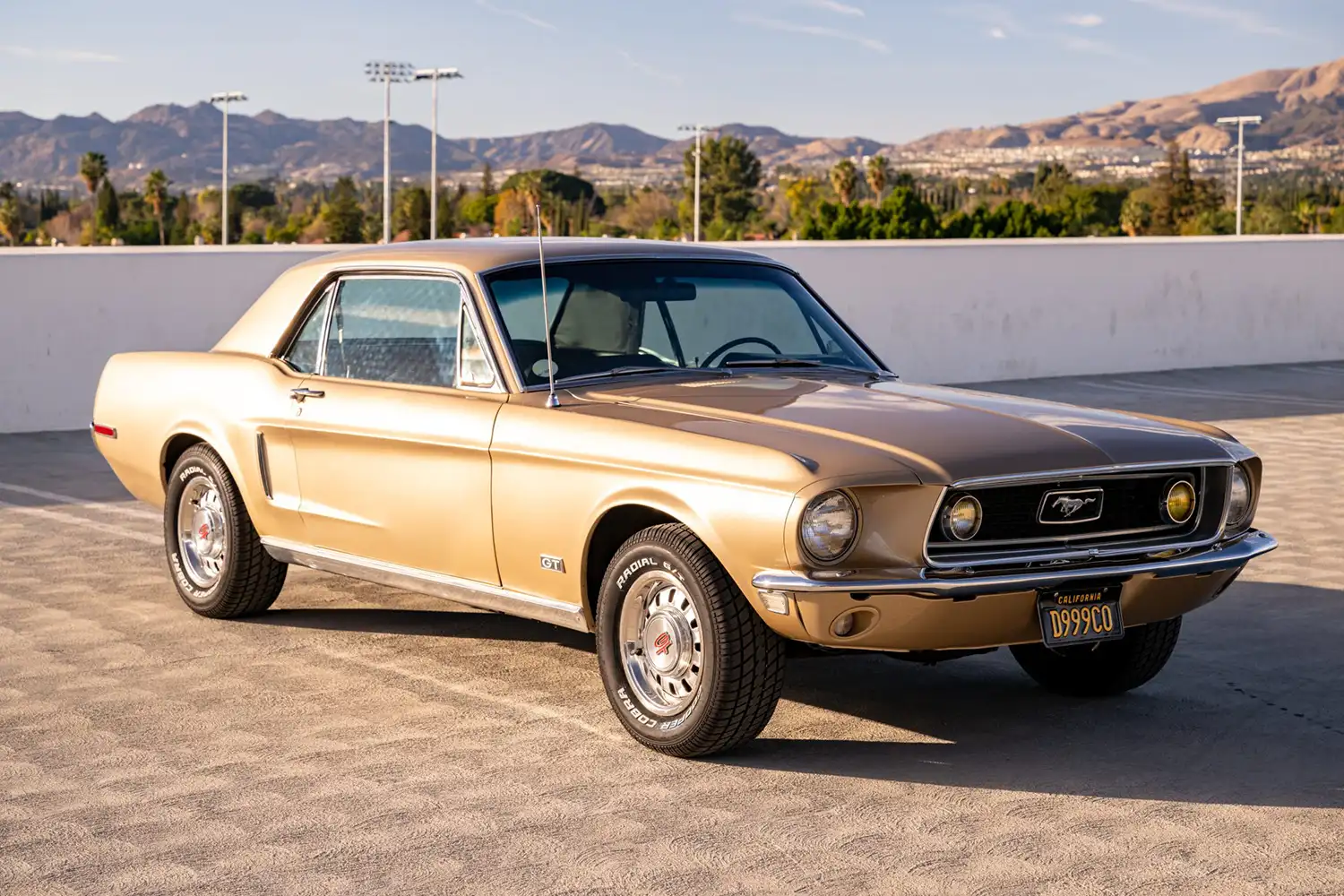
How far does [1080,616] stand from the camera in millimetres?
5406

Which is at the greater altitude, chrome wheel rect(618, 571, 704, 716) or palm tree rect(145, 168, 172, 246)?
palm tree rect(145, 168, 172, 246)

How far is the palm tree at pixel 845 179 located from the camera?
161m

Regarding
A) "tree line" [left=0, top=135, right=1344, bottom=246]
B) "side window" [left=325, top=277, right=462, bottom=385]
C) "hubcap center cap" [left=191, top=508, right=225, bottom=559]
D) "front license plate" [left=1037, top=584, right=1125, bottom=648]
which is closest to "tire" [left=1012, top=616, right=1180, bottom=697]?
"front license plate" [left=1037, top=584, right=1125, bottom=648]

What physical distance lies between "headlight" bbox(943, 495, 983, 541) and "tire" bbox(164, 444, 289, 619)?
332 cm

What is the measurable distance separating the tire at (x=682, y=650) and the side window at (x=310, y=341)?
217 centimetres

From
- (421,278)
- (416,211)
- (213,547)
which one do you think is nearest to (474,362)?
(421,278)

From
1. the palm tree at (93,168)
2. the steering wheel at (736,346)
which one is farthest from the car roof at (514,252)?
the palm tree at (93,168)

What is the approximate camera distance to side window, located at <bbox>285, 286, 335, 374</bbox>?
24.0 feet

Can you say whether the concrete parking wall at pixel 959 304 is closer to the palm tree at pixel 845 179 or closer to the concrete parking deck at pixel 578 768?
the concrete parking deck at pixel 578 768

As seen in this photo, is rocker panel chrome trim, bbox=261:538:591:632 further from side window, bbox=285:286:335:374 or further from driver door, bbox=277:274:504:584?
side window, bbox=285:286:335:374

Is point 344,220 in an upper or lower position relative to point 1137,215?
lower

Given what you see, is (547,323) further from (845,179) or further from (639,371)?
(845,179)

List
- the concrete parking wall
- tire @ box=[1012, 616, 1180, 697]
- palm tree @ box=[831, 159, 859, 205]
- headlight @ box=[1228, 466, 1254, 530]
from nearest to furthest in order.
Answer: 1. headlight @ box=[1228, 466, 1254, 530]
2. tire @ box=[1012, 616, 1180, 697]
3. the concrete parking wall
4. palm tree @ box=[831, 159, 859, 205]

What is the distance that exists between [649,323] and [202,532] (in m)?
2.39
